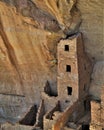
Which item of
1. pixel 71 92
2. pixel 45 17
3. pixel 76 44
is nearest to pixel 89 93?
pixel 71 92

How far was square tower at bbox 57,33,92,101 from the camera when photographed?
15695 millimetres

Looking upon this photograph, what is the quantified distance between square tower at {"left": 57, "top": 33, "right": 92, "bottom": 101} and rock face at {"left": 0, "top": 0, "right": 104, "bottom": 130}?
0.74 ft

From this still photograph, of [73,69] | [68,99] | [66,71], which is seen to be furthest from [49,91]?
[73,69]

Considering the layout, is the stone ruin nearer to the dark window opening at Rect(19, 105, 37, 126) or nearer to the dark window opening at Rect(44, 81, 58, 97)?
the dark window opening at Rect(19, 105, 37, 126)

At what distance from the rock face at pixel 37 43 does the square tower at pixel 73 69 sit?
23 cm

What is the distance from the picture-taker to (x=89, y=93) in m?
16.6

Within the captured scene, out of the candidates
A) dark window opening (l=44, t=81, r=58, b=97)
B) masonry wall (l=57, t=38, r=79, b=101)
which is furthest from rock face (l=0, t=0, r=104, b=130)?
masonry wall (l=57, t=38, r=79, b=101)

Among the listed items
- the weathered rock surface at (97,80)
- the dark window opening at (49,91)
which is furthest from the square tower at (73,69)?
the dark window opening at (49,91)

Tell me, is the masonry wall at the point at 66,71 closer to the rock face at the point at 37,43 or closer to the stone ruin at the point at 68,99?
the stone ruin at the point at 68,99

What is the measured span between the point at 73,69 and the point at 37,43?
4.75 ft

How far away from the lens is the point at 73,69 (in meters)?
15.9

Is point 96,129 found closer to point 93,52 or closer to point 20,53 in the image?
point 93,52

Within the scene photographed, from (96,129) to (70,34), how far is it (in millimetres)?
3088

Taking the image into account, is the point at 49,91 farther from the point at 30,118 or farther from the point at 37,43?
the point at 37,43
